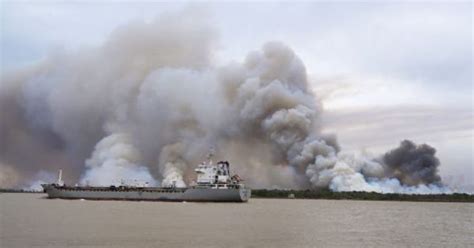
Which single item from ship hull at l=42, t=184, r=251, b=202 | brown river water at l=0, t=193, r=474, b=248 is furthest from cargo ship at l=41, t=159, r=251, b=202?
brown river water at l=0, t=193, r=474, b=248

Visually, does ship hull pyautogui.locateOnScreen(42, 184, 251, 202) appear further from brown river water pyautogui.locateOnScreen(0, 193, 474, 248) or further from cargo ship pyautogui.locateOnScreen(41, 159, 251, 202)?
brown river water pyautogui.locateOnScreen(0, 193, 474, 248)

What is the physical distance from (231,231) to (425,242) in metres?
15.5

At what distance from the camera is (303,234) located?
47.7 m

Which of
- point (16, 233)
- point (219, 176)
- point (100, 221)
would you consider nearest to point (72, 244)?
point (16, 233)

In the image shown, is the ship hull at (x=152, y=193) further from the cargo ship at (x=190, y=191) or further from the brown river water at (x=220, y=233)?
the brown river water at (x=220, y=233)

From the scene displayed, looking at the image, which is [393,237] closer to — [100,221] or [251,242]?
[251,242]

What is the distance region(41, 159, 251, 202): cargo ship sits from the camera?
10734 centimetres

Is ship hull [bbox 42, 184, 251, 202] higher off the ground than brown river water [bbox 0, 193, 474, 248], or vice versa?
ship hull [bbox 42, 184, 251, 202]

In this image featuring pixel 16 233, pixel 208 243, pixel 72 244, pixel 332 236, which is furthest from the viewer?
pixel 332 236

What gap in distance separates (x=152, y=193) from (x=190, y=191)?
10095 millimetres

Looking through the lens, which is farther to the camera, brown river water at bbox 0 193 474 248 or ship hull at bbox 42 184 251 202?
ship hull at bbox 42 184 251 202

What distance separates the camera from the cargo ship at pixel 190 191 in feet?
352

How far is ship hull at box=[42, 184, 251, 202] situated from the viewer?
107000 millimetres

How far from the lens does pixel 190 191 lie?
110m
